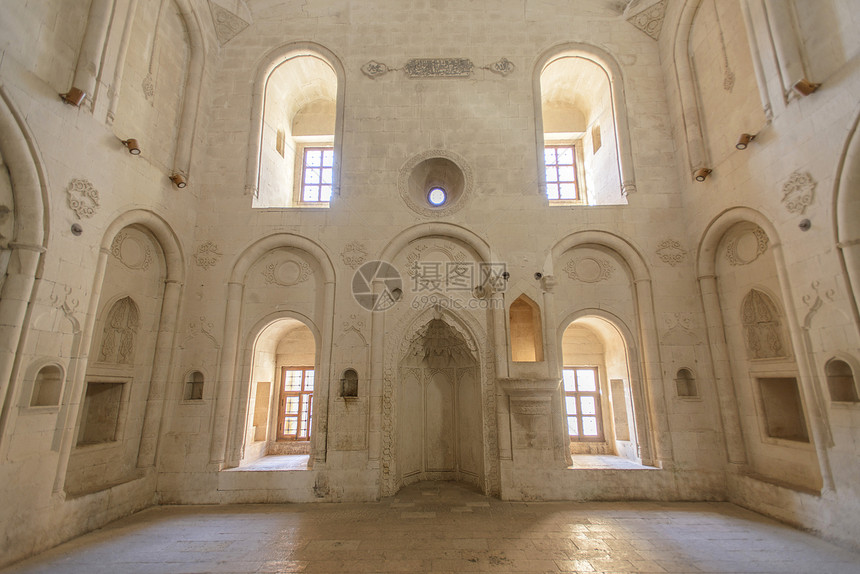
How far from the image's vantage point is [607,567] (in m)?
4.55

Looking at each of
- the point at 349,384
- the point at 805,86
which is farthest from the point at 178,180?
the point at 805,86

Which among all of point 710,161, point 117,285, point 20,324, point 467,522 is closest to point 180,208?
point 117,285

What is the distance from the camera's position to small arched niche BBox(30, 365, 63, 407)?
513 centimetres

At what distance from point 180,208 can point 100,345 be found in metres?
2.73

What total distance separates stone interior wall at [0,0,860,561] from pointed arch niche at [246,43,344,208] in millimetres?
108

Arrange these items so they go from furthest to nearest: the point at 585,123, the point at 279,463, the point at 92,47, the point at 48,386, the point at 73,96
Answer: the point at 585,123, the point at 279,463, the point at 92,47, the point at 73,96, the point at 48,386

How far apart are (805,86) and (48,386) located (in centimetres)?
1049

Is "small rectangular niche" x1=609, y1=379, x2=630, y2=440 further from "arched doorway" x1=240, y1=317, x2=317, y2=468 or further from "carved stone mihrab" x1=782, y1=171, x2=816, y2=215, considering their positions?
"arched doorway" x1=240, y1=317, x2=317, y2=468

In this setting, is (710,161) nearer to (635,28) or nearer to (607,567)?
(635,28)

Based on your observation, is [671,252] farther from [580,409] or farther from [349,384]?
[349,384]

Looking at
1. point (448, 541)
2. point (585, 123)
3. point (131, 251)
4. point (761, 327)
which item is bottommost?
point (448, 541)

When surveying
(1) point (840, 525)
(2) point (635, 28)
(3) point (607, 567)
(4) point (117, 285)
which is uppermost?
(2) point (635, 28)

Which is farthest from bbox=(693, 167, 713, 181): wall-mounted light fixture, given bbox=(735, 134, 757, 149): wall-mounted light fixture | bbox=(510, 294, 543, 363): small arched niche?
bbox=(510, 294, 543, 363): small arched niche

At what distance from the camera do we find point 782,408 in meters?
6.62
